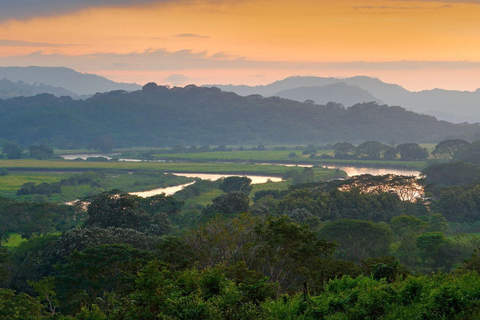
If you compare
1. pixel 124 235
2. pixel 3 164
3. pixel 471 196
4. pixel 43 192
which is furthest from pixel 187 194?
pixel 3 164

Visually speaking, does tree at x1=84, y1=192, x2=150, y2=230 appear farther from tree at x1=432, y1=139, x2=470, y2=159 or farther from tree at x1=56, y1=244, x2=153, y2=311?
tree at x1=432, y1=139, x2=470, y2=159

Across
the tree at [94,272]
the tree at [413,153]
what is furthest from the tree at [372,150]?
the tree at [94,272]

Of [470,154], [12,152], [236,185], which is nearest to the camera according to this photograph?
[236,185]

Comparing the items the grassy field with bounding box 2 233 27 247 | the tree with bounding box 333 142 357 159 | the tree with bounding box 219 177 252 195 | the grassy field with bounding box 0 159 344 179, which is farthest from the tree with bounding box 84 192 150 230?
the tree with bounding box 333 142 357 159

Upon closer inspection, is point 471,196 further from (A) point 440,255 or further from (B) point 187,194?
(B) point 187,194

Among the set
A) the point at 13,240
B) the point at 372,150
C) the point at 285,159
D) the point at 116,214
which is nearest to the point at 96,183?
the point at 13,240

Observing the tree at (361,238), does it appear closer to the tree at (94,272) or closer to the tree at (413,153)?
the tree at (94,272)

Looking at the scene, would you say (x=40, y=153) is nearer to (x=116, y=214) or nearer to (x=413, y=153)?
(x=413, y=153)
